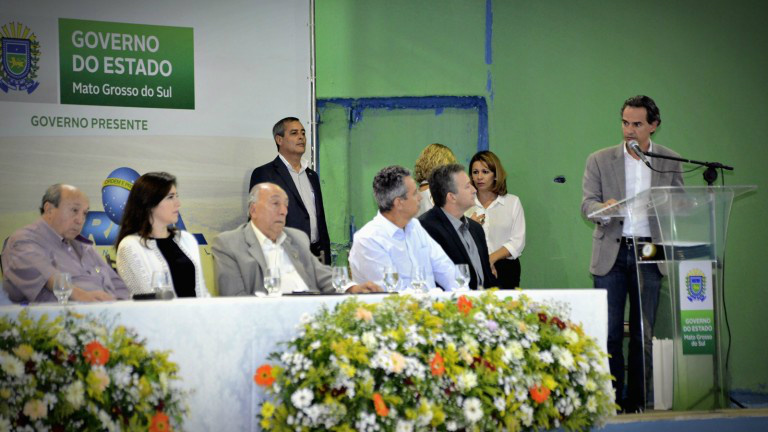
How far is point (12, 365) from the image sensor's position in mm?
2736

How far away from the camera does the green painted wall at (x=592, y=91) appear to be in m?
6.63

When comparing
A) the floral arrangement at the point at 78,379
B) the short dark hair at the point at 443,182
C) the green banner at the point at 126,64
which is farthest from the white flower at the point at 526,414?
the green banner at the point at 126,64

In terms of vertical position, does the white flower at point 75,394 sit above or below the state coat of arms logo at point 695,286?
below

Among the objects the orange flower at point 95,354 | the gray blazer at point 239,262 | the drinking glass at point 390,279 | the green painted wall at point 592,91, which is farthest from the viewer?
the green painted wall at point 592,91

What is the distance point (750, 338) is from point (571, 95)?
219cm

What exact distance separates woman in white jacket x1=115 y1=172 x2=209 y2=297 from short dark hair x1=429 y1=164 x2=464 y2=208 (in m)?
1.43

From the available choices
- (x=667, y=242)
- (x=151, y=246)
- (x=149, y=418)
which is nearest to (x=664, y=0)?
(x=667, y=242)

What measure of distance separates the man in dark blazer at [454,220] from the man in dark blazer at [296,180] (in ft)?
2.79

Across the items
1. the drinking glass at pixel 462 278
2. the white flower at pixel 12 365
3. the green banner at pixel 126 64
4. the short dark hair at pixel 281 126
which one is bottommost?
the white flower at pixel 12 365

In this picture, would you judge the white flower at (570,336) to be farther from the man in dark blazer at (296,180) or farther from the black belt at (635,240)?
the man in dark blazer at (296,180)

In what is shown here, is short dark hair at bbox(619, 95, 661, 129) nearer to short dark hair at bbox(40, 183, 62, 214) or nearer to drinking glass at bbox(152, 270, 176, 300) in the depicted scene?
drinking glass at bbox(152, 270, 176, 300)

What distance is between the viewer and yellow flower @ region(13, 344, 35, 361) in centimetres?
276

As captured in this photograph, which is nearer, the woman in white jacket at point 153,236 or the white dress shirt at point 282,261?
the woman in white jacket at point 153,236

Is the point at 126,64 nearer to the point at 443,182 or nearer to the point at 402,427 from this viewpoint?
the point at 443,182
